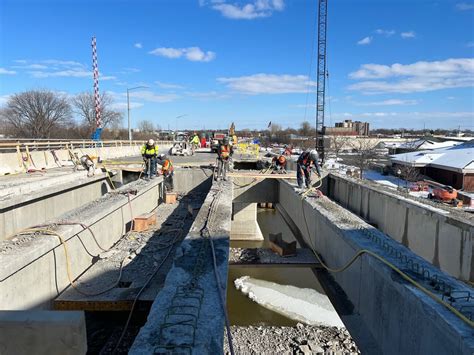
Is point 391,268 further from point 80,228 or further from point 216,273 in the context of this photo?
point 80,228

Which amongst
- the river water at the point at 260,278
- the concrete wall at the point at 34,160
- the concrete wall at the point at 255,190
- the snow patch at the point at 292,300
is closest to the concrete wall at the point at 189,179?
the concrete wall at the point at 255,190

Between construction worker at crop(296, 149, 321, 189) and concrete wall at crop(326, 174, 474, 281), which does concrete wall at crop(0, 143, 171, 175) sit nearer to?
construction worker at crop(296, 149, 321, 189)

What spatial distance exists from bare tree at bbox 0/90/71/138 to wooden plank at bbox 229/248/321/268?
5270cm

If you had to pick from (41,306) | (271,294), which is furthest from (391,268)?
(271,294)

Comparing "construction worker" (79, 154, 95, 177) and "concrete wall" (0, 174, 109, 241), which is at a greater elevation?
"construction worker" (79, 154, 95, 177)

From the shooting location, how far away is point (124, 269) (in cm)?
862

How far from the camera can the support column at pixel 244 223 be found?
77.6 feet

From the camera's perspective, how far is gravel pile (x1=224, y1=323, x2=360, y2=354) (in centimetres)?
978

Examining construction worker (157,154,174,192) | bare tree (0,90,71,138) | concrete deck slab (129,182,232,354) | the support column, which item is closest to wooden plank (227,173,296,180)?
construction worker (157,154,174,192)

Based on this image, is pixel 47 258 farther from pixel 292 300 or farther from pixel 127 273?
pixel 292 300

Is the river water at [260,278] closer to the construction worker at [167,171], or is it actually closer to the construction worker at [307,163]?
the construction worker at [307,163]

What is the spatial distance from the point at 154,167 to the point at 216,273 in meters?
11.9

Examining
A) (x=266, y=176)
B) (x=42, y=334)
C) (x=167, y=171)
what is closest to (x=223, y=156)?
(x=266, y=176)

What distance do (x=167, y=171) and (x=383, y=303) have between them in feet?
45.1
